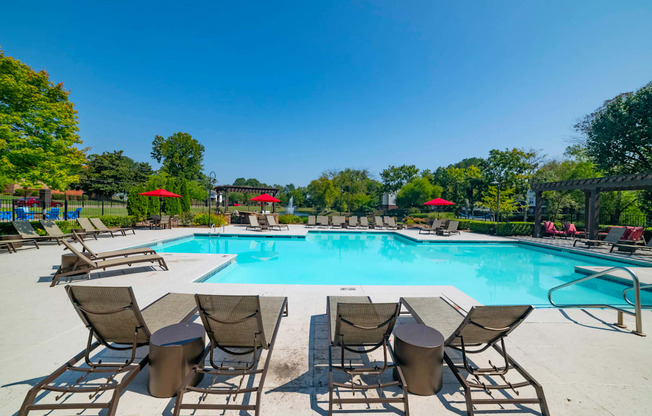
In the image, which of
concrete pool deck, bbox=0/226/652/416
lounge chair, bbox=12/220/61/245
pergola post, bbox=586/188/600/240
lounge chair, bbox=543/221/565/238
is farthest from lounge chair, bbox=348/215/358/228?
lounge chair, bbox=12/220/61/245

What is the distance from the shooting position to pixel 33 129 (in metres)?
9.42

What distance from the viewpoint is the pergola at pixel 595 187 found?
11.0m

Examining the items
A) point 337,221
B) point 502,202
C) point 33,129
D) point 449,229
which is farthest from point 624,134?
point 33,129

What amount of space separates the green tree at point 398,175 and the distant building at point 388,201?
1270 mm

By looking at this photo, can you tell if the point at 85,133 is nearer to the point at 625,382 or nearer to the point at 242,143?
the point at 625,382

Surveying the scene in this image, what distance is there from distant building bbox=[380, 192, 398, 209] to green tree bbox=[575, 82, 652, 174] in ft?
66.3

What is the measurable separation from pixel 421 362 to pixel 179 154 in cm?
4835

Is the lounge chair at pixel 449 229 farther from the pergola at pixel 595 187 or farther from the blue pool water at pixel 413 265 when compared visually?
the pergola at pixel 595 187

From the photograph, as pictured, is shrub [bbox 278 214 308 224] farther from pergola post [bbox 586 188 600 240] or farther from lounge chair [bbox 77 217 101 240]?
pergola post [bbox 586 188 600 240]

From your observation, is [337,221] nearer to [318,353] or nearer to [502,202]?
[502,202]

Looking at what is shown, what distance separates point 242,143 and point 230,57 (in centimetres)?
1370

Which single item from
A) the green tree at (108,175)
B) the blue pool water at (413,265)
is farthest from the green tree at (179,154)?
the blue pool water at (413,265)

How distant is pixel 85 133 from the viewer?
10.9 metres

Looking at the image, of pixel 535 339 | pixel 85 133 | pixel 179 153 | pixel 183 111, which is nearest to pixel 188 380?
pixel 535 339
